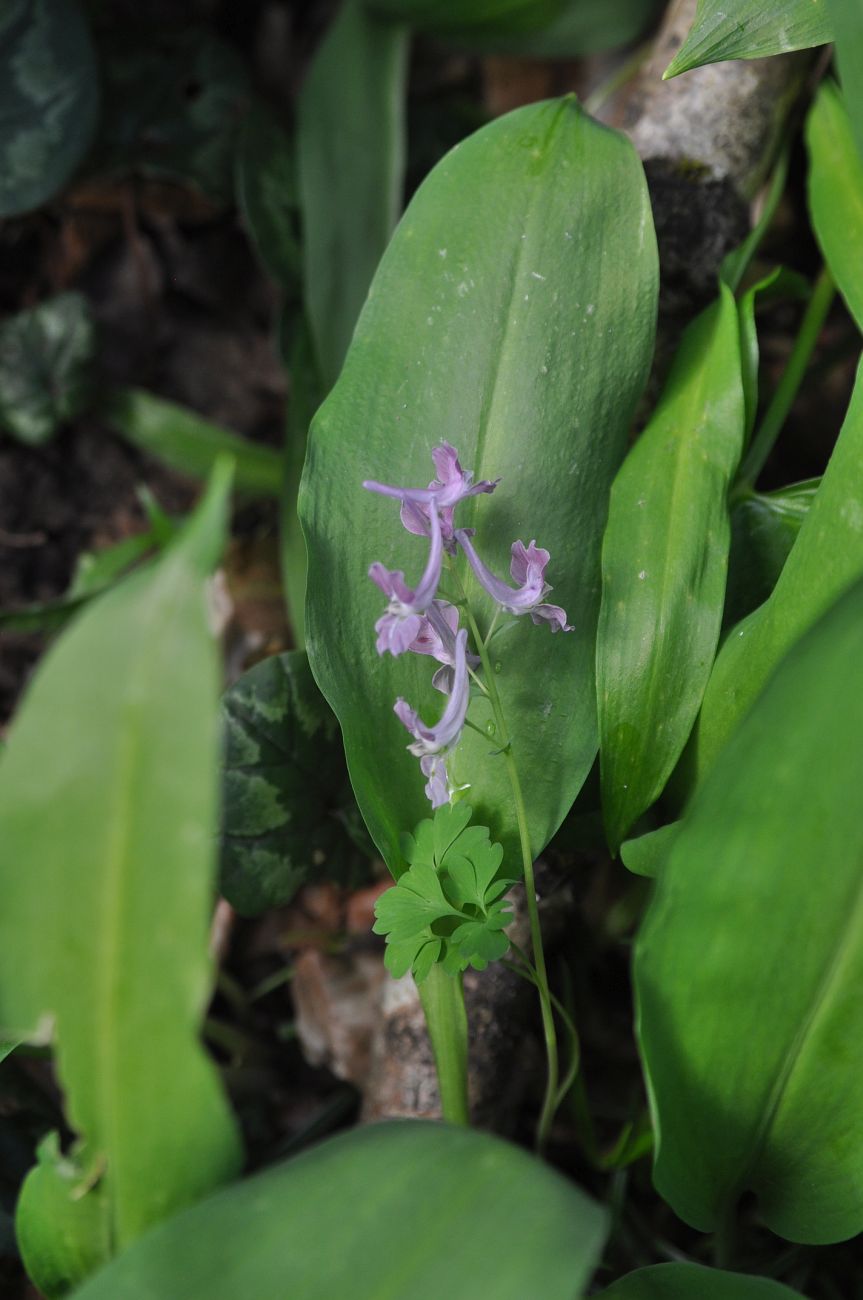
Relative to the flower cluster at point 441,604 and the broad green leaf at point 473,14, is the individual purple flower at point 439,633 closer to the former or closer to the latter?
the flower cluster at point 441,604

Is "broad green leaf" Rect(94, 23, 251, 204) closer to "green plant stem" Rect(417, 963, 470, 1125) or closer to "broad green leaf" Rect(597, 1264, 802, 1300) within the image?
"green plant stem" Rect(417, 963, 470, 1125)

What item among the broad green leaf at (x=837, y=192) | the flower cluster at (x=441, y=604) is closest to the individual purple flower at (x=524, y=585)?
the flower cluster at (x=441, y=604)

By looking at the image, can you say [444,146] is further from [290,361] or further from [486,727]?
[486,727]

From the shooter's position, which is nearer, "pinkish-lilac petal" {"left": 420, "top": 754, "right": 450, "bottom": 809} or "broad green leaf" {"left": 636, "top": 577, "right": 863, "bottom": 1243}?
"broad green leaf" {"left": 636, "top": 577, "right": 863, "bottom": 1243}

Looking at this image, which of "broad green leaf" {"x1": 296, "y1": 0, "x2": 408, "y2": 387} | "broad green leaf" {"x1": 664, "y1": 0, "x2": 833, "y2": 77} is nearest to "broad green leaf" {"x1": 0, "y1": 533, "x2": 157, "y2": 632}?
"broad green leaf" {"x1": 296, "y1": 0, "x2": 408, "y2": 387}

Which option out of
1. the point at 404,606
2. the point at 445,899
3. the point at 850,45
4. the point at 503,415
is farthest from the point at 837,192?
the point at 445,899

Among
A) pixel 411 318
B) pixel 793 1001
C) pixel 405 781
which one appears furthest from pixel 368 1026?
pixel 411 318
